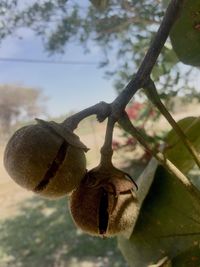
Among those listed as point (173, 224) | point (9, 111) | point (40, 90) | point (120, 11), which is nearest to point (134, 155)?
point (9, 111)

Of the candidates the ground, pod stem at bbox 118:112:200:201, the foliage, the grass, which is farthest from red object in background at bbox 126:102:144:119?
pod stem at bbox 118:112:200:201

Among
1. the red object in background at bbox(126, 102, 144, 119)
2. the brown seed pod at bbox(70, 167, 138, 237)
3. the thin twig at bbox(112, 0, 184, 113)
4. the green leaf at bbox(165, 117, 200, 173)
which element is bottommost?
the red object in background at bbox(126, 102, 144, 119)

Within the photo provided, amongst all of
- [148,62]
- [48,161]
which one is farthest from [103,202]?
[148,62]

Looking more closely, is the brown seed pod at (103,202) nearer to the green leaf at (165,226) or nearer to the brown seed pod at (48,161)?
the brown seed pod at (48,161)

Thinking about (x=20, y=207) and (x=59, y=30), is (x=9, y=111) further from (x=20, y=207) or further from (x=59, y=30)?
(x=59, y=30)

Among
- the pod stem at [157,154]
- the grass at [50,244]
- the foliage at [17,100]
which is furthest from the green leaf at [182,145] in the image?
the foliage at [17,100]

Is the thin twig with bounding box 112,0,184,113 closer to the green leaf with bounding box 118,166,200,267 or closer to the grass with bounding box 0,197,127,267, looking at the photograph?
the green leaf with bounding box 118,166,200,267
